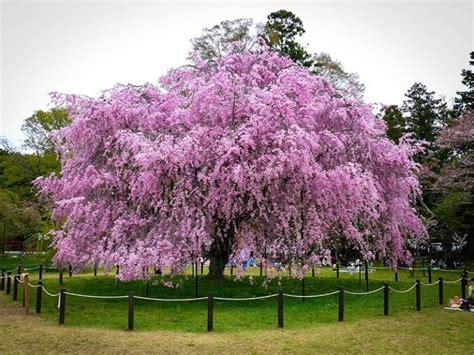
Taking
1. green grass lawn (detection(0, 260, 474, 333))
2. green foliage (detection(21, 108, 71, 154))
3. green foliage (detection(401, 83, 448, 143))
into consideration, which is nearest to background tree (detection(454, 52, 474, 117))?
green foliage (detection(401, 83, 448, 143))

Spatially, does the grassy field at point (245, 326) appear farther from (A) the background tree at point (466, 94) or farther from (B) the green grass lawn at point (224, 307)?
(A) the background tree at point (466, 94)

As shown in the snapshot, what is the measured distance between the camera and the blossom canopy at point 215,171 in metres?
16.8

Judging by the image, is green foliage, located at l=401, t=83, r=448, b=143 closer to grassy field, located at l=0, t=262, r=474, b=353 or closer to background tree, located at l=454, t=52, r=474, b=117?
background tree, located at l=454, t=52, r=474, b=117

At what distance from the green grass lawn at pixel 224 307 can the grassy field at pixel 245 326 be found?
0.10 ft

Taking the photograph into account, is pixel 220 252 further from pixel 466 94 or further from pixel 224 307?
pixel 466 94

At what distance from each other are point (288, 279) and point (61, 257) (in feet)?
40.1

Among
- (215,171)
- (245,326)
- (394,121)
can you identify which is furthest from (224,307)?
(394,121)

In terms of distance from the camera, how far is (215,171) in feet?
54.6

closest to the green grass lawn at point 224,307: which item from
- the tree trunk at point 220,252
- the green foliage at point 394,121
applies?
the tree trunk at point 220,252

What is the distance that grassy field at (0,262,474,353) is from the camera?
11297 millimetres

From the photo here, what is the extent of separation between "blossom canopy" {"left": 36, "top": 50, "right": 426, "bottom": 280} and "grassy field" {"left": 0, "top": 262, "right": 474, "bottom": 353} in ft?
5.53

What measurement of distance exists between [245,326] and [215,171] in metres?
5.39

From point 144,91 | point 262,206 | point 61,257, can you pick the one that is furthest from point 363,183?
point 61,257

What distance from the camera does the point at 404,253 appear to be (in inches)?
974
